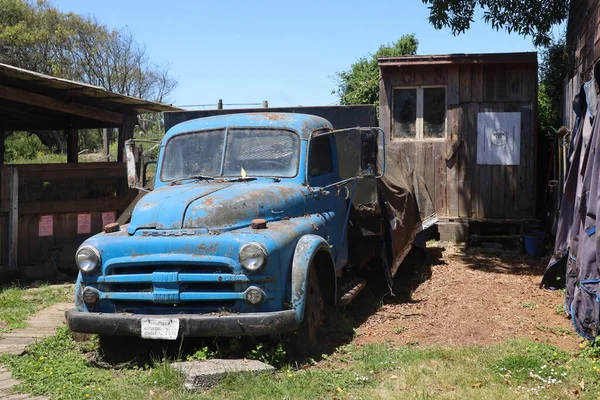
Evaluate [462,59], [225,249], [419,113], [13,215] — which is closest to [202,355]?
[225,249]

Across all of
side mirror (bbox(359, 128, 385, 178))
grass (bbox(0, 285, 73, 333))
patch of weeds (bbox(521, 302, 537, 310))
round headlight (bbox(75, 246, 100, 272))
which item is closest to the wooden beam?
grass (bbox(0, 285, 73, 333))

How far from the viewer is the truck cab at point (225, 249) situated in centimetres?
523

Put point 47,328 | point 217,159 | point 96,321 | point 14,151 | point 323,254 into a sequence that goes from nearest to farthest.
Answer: point 96,321 < point 323,254 < point 217,159 < point 47,328 < point 14,151

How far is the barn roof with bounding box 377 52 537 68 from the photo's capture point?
12062mm

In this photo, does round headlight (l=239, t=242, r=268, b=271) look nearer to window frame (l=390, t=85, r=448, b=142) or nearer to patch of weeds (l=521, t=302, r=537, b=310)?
patch of weeds (l=521, t=302, r=537, b=310)

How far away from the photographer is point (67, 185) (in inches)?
442

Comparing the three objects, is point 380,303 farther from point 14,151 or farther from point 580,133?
point 14,151

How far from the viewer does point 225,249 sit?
525cm

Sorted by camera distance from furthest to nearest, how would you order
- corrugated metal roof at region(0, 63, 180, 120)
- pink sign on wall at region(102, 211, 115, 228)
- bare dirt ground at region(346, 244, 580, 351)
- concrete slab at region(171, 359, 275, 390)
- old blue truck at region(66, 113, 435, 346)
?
pink sign on wall at region(102, 211, 115, 228), corrugated metal roof at region(0, 63, 180, 120), bare dirt ground at region(346, 244, 580, 351), old blue truck at region(66, 113, 435, 346), concrete slab at region(171, 359, 275, 390)

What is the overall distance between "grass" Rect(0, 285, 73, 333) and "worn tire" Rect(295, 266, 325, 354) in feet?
11.2

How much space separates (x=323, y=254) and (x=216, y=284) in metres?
1.28

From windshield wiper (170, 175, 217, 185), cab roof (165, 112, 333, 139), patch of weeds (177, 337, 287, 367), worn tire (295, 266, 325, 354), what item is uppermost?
cab roof (165, 112, 333, 139)

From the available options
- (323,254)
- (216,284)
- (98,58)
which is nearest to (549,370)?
(323,254)

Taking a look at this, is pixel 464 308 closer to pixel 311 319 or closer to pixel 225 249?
pixel 311 319
